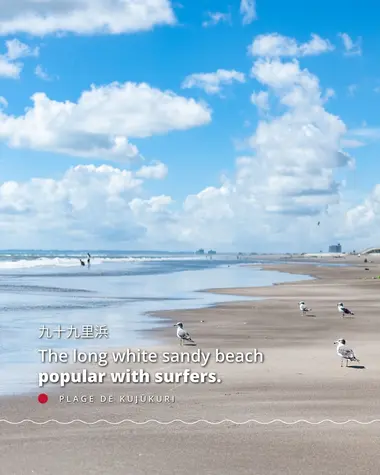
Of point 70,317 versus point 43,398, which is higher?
point 70,317

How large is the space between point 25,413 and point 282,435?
4.94 m

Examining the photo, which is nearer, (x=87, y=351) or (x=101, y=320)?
(x=87, y=351)

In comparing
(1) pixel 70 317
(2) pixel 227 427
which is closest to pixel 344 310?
(1) pixel 70 317

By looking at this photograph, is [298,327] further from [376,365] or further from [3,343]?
[3,343]

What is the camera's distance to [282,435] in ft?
36.8

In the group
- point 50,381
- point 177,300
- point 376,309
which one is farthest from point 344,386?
point 177,300

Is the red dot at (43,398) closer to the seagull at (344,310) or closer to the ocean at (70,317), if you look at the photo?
the ocean at (70,317)

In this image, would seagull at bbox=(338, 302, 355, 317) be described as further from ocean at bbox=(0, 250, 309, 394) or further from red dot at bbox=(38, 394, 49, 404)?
red dot at bbox=(38, 394, 49, 404)

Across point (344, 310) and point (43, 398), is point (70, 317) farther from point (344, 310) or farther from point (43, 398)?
point (43, 398)

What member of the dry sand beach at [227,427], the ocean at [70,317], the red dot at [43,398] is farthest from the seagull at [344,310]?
the red dot at [43,398]

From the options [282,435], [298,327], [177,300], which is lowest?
[282,435]

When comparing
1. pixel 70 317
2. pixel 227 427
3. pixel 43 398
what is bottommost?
pixel 227 427

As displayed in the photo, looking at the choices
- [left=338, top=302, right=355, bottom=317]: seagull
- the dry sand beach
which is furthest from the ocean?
[left=338, top=302, right=355, bottom=317]: seagull

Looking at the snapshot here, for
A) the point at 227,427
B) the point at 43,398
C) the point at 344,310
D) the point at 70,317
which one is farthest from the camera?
the point at 344,310
